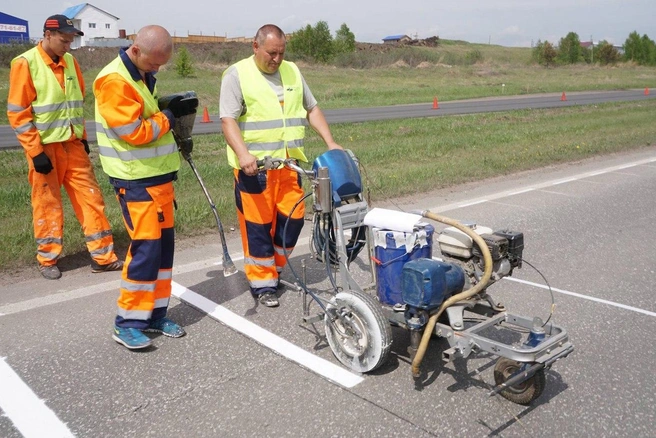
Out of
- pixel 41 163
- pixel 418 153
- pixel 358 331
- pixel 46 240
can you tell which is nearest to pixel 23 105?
pixel 41 163

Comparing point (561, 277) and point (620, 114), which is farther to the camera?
point (620, 114)

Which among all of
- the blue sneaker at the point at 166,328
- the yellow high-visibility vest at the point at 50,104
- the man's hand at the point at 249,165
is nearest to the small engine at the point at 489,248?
the man's hand at the point at 249,165

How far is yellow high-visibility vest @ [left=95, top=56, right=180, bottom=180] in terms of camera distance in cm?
455

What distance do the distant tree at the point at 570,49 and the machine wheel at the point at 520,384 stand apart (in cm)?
8190

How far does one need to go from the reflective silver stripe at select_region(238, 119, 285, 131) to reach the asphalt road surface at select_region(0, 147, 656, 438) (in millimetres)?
1431

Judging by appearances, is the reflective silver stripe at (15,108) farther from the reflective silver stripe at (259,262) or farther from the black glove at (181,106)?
the reflective silver stripe at (259,262)

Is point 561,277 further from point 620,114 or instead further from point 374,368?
point 620,114

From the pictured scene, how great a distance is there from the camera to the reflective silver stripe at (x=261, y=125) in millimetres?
5266

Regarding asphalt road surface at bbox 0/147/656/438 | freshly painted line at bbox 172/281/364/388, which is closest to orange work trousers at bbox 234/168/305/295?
asphalt road surface at bbox 0/147/656/438

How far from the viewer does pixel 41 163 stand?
19.7ft

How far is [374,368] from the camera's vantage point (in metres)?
4.13

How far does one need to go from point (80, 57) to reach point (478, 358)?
2133 inches

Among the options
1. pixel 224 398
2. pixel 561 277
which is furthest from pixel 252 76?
pixel 561 277

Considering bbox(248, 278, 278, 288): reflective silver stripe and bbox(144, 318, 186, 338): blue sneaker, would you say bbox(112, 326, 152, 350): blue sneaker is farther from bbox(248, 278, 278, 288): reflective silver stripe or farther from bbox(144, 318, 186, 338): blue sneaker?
bbox(248, 278, 278, 288): reflective silver stripe
